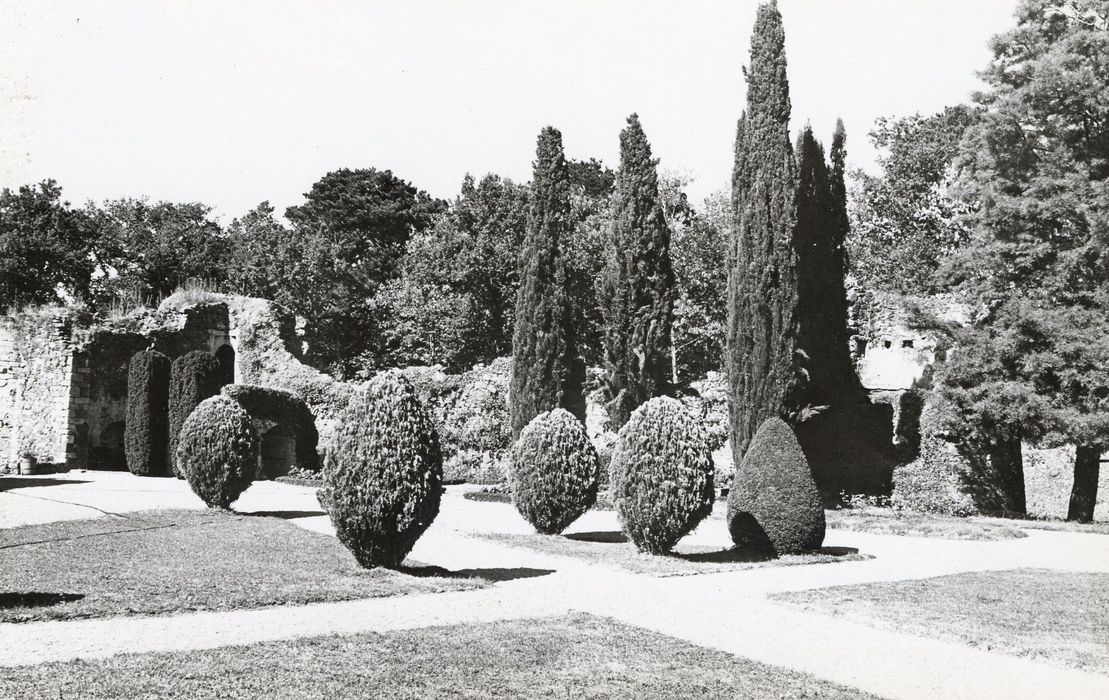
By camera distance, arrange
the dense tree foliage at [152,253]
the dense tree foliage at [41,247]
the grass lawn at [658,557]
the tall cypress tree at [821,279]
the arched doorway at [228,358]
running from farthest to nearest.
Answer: the dense tree foliage at [152,253] → the dense tree foliage at [41,247] → the arched doorway at [228,358] → the tall cypress tree at [821,279] → the grass lawn at [658,557]

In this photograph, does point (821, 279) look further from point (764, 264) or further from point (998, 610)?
point (998, 610)

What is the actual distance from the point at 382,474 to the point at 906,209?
28.9 metres

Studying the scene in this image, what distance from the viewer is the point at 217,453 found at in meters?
13.9

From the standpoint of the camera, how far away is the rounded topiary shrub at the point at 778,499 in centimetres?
1133

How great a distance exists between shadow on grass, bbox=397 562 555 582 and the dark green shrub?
13.6 m

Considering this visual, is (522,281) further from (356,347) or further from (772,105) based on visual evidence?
(356,347)

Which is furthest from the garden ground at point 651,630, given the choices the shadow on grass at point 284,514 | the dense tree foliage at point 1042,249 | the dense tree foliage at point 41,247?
the dense tree foliage at point 41,247

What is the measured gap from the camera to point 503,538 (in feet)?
40.9

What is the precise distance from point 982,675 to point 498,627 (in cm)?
334

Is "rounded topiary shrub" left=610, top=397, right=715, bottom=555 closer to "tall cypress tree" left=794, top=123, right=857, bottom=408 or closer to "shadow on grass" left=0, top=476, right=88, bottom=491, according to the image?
"tall cypress tree" left=794, top=123, right=857, bottom=408

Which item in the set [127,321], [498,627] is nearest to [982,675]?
[498,627]

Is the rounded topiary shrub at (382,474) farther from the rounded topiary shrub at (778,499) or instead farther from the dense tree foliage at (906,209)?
the dense tree foliage at (906,209)

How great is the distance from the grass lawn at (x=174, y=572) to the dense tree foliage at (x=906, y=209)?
25.2 metres

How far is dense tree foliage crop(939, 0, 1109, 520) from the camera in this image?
16.2m
